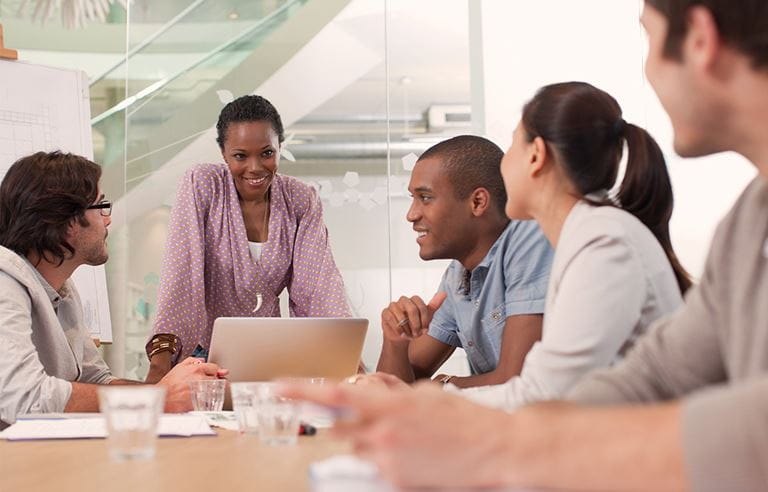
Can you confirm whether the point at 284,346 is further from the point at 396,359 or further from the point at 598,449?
the point at 598,449

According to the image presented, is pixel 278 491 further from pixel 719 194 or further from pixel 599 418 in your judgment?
pixel 719 194

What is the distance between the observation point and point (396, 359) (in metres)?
2.28

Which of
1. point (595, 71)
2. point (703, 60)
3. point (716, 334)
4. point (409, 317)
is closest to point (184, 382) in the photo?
point (409, 317)

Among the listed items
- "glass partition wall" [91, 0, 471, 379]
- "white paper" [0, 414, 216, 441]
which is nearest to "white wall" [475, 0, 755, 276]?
"glass partition wall" [91, 0, 471, 379]

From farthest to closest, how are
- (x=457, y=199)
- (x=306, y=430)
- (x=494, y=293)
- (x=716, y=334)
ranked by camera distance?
(x=457, y=199) < (x=494, y=293) < (x=306, y=430) < (x=716, y=334)

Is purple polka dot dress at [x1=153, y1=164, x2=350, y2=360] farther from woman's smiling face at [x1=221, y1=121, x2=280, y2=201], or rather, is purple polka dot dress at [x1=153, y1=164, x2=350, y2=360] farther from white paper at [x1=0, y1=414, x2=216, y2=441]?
white paper at [x1=0, y1=414, x2=216, y2=441]

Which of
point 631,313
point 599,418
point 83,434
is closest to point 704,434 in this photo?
point 599,418

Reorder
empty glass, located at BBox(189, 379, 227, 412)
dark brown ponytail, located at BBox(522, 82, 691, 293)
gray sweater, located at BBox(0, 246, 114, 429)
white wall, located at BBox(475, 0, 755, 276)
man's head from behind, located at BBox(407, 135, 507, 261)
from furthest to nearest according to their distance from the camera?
white wall, located at BBox(475, 0, 755, 276) < man's head from behind, located at BBox(407, 135, 507, 261) < gray sweater, located at BBox(0, 246, 114, 429) < empty glass, located at BBox(189, 379, 227, 412) < dark brown ponytail, located at BBox(522, 82, 691, 293)

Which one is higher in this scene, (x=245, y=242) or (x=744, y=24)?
(x=744, y=24)

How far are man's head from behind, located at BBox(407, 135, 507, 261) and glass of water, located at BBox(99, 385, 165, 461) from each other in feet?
4.31

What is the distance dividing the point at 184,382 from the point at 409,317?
0.51 m

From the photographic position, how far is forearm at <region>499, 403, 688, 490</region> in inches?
24.2

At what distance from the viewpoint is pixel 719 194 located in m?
4.26

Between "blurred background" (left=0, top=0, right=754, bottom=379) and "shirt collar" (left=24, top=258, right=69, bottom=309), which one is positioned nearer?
"shirt collar" (left=24, top=258, right=69, bottom=309)
